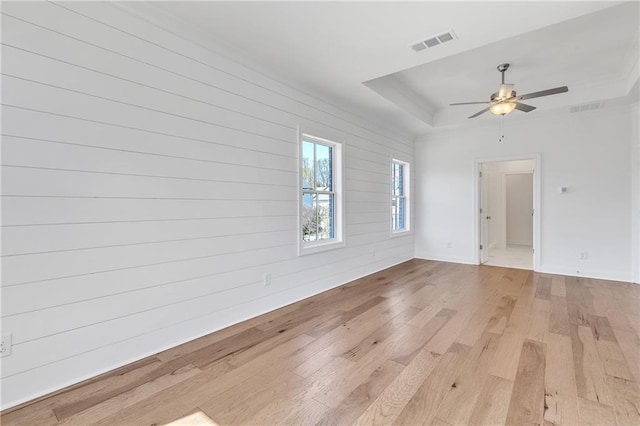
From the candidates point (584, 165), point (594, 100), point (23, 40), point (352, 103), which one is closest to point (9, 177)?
point (23, 40)

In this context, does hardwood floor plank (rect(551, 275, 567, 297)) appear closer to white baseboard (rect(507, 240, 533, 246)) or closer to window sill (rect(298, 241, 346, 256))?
window sill (rect(298, 241, 346, 256))

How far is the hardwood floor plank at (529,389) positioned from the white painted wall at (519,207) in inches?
300

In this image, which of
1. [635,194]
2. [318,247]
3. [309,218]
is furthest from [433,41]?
[635,194]

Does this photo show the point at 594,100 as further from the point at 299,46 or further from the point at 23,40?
the point at 23,40

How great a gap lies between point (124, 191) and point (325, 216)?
2.64 meters

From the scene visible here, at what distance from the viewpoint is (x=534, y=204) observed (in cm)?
538

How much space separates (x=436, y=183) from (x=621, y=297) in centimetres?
344

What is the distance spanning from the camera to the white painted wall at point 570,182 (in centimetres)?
466

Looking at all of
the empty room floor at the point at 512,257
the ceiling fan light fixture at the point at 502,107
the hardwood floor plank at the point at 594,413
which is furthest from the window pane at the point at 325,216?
the empty room floor at the point at 512,257

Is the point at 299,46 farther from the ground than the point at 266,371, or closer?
farther from the ground

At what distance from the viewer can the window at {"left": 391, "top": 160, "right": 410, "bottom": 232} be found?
6102 millimetres

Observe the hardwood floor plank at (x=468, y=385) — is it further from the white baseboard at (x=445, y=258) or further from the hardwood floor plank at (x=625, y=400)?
the white baseboard at (x=445, y=258)

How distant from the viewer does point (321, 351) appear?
2486 millimetres

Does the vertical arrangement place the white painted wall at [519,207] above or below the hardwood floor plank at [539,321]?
above
